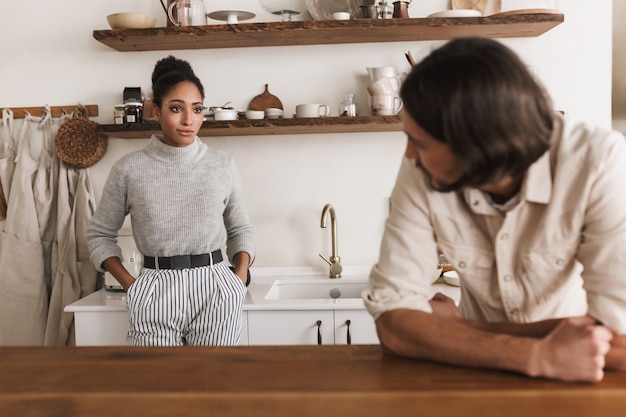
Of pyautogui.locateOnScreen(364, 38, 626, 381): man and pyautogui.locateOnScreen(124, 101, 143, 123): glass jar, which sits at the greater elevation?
pyautogui.locateOnScreen(124, 101, 143, 123): glass jar

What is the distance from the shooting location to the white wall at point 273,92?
3008 mm

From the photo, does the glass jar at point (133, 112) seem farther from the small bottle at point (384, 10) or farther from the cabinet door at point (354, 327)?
the cabinet door at point (354, 327)

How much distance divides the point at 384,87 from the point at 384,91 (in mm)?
19

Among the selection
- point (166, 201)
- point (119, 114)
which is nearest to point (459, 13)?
point (166, 201)

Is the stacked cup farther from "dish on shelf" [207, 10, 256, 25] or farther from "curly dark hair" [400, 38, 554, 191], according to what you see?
"curly dark hair" [400, 38, 554, 191]

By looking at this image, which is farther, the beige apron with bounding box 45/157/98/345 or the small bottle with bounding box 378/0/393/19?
the beige apron with bounding box 45/157/98/345

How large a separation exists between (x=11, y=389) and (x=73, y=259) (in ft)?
6.84

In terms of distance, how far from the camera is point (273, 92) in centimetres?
302

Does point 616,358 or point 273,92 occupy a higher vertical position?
point 273,92

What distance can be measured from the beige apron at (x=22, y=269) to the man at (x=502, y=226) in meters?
2.21

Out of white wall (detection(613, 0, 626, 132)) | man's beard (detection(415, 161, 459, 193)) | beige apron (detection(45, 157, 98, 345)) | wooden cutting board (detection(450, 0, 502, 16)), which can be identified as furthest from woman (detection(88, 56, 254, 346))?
white wall (detection(613, 0, 626, 132))

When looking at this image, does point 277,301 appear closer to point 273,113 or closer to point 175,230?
point 175,230

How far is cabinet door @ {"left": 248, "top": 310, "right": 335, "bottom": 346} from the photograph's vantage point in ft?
8.05

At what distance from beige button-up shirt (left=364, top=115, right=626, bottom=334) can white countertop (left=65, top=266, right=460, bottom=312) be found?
118 cm
